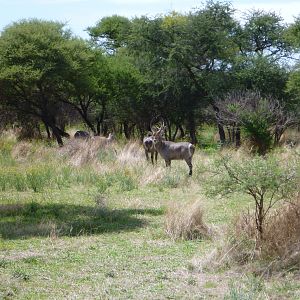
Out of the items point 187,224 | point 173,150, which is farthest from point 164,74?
point 187,224

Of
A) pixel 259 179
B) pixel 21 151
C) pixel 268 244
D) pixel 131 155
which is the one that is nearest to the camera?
pixel 259 179

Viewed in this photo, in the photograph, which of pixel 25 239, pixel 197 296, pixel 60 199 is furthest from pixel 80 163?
pixel 197 296

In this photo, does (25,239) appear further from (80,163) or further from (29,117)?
(29,117)

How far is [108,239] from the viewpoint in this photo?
1006 centimetres

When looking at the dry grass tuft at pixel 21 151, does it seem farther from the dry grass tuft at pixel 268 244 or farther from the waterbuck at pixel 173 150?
the dry grass tuft at pixel 268 244

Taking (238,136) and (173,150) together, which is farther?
(238,136)

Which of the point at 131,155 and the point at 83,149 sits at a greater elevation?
the point at 83,149

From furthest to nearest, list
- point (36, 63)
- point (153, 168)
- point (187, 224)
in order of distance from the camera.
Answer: point (36, 63) < point (153, 168) < point (187, 224)

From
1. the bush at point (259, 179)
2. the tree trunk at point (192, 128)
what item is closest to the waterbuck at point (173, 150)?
the bush at point (259, 179)

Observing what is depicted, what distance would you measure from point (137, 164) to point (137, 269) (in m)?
11.1

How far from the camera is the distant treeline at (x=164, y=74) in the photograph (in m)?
27.7

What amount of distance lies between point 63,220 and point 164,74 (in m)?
20.2

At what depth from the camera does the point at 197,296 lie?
699 centimetres

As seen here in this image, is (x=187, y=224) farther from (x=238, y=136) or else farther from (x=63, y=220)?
(x=238, y=136)
